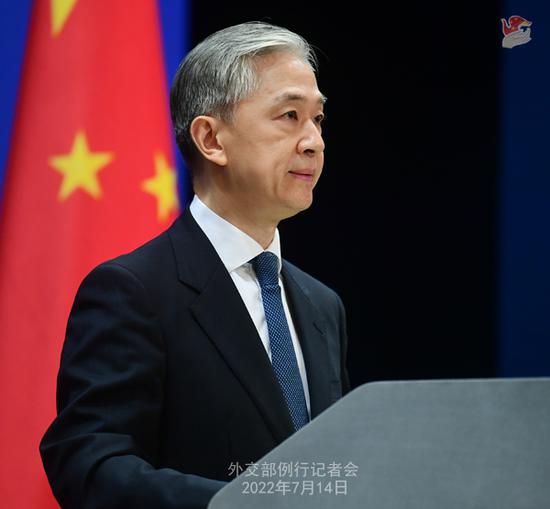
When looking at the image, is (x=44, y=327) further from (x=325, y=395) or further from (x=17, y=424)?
(x=325, y=395)

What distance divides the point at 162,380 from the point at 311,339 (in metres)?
0.33

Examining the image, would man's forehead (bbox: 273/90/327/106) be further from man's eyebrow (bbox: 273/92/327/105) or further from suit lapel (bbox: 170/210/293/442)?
suit lapel (bbox: 170/210/293/442)

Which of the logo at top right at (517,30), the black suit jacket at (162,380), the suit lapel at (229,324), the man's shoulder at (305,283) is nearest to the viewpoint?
the black suit jacket at (162,380)

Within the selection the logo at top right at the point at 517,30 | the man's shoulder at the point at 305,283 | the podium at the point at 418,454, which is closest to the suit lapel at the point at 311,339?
the man's shoulder at the point at 305,283

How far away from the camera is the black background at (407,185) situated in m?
2.78

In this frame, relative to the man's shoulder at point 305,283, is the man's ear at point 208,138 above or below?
above

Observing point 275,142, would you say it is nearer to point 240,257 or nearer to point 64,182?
point 240,257

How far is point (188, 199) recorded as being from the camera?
2.71m

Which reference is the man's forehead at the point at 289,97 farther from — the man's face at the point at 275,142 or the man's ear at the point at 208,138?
the man's ear at the point at 208,138

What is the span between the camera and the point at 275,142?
1549 mm

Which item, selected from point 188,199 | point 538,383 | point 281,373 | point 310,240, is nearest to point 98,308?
point 281,373

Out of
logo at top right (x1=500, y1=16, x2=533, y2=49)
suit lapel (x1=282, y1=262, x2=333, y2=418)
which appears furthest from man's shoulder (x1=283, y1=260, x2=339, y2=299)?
logo at top right (x1=500, y1=16, x2=533, y2=49)

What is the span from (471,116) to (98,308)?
1708 millimetres

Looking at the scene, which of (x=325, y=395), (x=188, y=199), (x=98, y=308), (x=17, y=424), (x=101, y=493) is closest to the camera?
(x=101, y=493)
